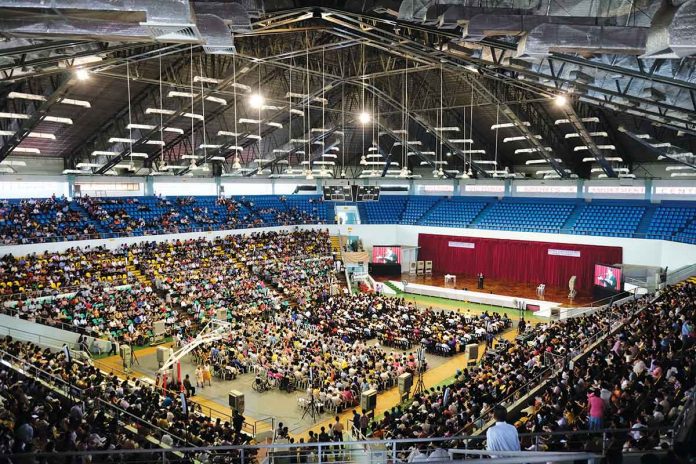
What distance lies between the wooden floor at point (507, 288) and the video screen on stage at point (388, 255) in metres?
1.44

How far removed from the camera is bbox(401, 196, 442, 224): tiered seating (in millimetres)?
44000

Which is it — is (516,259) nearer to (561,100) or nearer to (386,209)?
(386,209)

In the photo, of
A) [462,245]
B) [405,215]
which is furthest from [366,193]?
[462,245]

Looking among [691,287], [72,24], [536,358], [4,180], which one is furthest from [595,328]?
[4,180]

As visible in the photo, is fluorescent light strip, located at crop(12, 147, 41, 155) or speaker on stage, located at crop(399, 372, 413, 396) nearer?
speaker on stage, located at crop(399, 372, 413, 396)

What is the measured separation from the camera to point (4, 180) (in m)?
29.9

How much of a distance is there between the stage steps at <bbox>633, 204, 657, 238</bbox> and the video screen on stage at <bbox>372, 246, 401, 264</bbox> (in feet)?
55.0

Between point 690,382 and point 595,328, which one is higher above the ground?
point 690,382

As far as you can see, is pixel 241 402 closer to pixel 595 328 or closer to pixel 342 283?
pixel 595 328

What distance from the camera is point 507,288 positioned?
3584cm

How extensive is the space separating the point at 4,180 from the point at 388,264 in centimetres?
2671

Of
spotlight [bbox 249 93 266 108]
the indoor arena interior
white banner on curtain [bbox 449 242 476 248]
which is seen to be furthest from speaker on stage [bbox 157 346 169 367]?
white banner on curtain [bbox 449 242 476 248]

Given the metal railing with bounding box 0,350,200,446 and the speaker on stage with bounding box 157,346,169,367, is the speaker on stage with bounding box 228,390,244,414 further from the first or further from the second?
the speaker on stage with bounding box 157,346,169,367

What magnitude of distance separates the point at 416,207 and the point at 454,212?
12.8 ft
